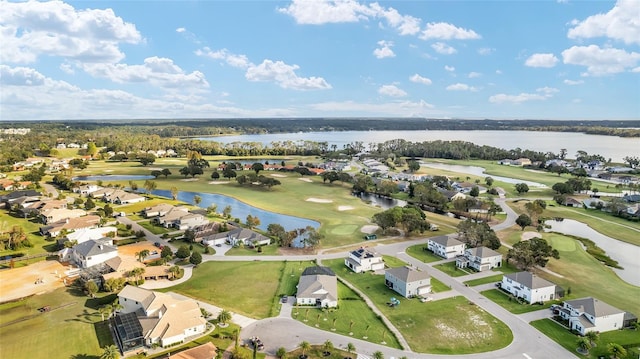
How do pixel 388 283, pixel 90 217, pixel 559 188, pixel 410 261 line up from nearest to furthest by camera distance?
1. pixel 388 283
2. pixel 410 261
3. pixel 90 217
4. pixel 559 188

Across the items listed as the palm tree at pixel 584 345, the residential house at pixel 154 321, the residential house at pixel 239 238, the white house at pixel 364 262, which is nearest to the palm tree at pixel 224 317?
the residential house at pixel 154 321

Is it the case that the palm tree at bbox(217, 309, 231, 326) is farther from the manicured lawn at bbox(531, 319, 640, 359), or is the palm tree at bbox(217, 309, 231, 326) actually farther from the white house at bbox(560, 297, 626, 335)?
the white house at bbox(560, 297, 626, 335)

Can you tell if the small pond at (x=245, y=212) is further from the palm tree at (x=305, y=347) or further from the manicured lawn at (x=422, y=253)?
the palm tree at (x=305, y=347)

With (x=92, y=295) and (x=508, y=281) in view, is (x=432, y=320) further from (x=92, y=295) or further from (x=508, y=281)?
(x=92, y=295)

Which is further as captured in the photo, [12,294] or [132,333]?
[12,294]

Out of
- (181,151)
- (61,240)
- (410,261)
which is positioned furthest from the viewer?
(181,151)

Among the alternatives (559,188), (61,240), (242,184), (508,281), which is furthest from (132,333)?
(559,188)
